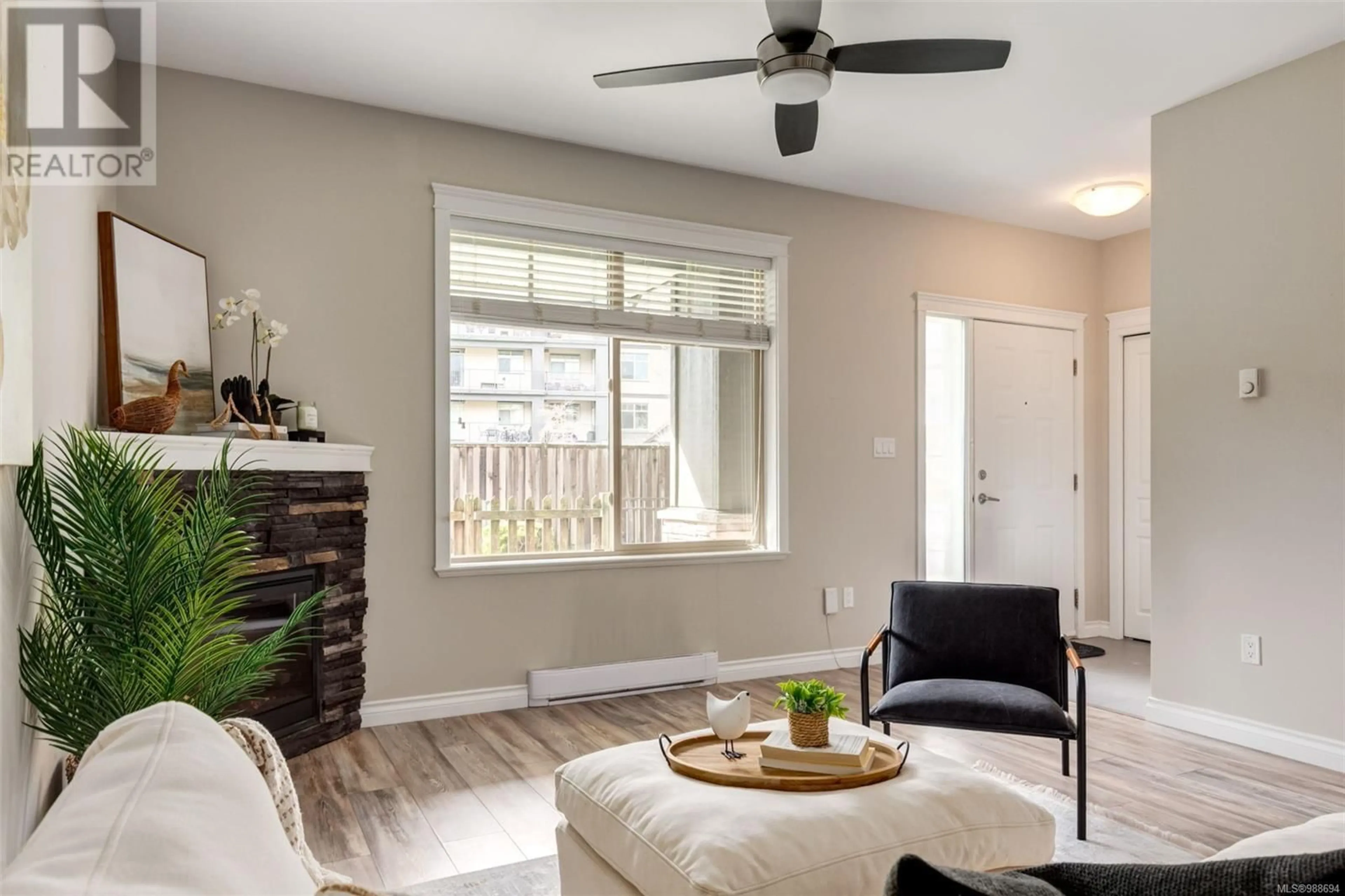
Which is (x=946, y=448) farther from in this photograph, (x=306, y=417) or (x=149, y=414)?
(x=149, y=414)

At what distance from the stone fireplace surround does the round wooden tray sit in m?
1.50

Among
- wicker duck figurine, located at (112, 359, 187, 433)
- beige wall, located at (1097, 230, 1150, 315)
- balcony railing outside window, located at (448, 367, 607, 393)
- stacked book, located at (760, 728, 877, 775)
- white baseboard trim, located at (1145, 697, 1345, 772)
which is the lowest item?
white baseboard trim, located at (1145, 697, 1345, 772)

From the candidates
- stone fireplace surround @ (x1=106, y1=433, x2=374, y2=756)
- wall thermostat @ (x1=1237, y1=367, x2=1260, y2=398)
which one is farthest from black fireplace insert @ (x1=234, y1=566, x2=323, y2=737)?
wall thermostat @ (x1=1237, y1=367, x2=1260, y2=398)

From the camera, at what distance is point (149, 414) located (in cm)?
278

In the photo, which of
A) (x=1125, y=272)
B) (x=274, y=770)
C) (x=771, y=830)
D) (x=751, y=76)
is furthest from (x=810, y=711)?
(x=1125, y=272)

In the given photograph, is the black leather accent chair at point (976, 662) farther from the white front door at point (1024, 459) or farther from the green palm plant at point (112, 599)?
the white front door at point (1024, 459)

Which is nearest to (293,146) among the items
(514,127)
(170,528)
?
(514,127)

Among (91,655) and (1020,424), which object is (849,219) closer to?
(1020,424)

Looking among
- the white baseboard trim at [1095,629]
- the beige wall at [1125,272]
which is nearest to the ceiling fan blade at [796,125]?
the beige wall at [1125,272]

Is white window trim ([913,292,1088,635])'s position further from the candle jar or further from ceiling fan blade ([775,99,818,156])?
Result: the candle jar

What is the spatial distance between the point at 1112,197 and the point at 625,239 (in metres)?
2.62

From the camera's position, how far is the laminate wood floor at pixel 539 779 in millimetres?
2578
